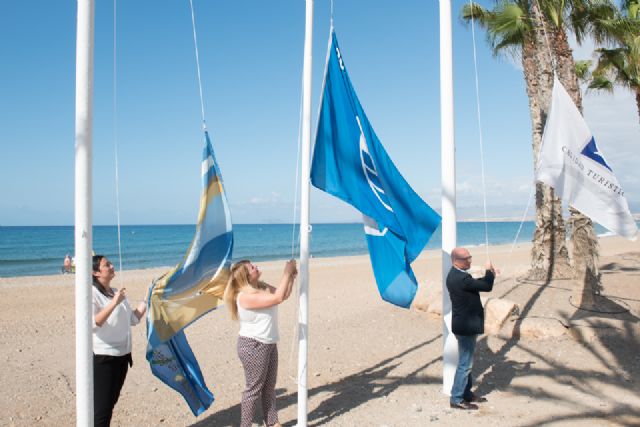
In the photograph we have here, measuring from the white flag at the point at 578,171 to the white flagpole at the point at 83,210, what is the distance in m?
5.00

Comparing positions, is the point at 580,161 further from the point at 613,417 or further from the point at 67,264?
the point at 67,264

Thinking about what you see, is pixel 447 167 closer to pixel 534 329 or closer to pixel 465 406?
pixel 465 406

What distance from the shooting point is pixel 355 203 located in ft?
17.5

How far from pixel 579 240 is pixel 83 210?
27.6ft

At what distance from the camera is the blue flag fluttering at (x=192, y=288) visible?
5031 millimetres

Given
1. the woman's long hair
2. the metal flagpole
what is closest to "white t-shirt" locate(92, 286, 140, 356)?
the woman's long hair

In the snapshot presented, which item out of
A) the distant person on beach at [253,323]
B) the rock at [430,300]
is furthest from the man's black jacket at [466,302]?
the rock at [430,300]

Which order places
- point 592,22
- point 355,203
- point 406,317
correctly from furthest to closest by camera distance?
point 592,22
point 406,317
point 355,203

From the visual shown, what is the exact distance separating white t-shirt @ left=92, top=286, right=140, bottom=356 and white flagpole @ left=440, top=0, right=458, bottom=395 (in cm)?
327

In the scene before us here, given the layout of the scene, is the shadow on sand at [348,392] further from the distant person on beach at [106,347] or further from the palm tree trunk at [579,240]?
the palm tree trunk at [579,240]

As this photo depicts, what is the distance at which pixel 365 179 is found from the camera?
5.55 m

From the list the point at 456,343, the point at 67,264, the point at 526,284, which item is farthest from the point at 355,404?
the point at 526,284

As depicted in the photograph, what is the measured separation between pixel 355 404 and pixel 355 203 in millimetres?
2197

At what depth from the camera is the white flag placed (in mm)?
6422
